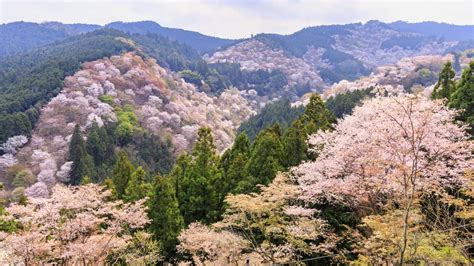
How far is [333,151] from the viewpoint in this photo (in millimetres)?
14594

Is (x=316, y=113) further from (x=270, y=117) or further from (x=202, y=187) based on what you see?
(x=270, y=117)

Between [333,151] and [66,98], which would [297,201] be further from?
[66,98]

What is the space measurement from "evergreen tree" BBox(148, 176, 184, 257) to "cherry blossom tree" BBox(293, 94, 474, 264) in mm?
9054

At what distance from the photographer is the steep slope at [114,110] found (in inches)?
1773

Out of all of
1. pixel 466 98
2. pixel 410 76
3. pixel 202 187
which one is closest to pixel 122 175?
pixel 202 187

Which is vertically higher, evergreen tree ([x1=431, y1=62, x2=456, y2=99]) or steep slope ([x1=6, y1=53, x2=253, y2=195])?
evergreen tree ([x1=431, y1=62, x2=456, y2=99])

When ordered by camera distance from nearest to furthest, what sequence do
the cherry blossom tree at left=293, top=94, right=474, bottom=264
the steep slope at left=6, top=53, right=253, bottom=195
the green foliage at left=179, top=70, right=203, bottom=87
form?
the cherry blossom tree at left=293, top=94, right=474, bottom=264, the steep slope at left=6, top=53, right=253, bottom=195, the green foliage at left=179, top=70, right=203, bottom=87

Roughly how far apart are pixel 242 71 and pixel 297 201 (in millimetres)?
126557

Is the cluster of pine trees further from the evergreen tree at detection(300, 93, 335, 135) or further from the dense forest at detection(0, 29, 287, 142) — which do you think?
the dense forest at detection(0, 29, 287, 142)

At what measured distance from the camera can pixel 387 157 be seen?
11977mm

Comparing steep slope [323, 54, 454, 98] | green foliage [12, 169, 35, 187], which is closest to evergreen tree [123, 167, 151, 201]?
green foliage [12, 169, 35, 187]

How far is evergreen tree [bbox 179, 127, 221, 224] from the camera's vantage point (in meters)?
23.2

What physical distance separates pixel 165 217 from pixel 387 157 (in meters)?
13.5

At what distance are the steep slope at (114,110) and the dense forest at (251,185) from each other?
0.94ft
